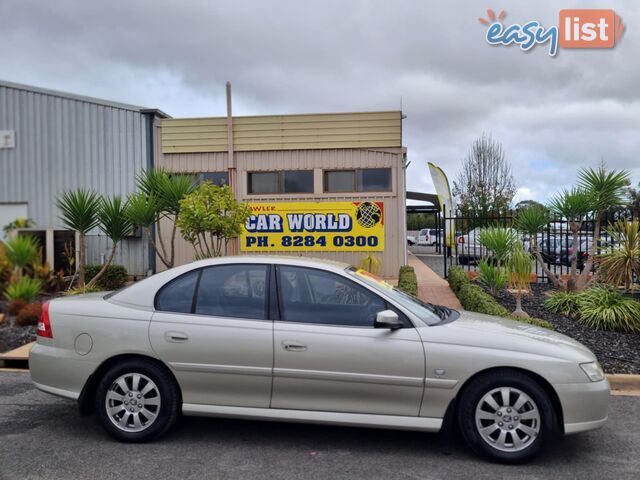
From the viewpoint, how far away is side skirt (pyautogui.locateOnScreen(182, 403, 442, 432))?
3906 millimetres

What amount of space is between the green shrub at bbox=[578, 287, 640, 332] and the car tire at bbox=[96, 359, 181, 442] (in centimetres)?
646

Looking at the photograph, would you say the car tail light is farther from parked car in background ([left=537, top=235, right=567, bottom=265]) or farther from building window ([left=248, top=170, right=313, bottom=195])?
parked car in background ([left=537, top=235, right=567, bottom=265])

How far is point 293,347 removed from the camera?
4.00 metres

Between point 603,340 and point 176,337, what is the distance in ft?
19.4

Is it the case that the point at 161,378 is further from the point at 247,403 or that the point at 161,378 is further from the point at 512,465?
the point at 512,465

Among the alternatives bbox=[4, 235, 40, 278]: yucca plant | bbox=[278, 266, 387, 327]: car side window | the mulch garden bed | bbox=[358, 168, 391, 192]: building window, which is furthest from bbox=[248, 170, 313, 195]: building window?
bbox=[278, 266, 387, 327]: car side window

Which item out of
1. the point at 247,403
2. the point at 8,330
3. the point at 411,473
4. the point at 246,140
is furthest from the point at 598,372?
the point at 246,140

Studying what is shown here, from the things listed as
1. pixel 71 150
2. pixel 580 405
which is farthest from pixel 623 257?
pixel 71 150

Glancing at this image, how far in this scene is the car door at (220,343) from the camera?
405cm

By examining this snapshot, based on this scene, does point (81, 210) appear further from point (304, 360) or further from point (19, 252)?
point (304, 360)

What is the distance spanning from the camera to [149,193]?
10125mm

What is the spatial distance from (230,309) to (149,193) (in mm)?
6573

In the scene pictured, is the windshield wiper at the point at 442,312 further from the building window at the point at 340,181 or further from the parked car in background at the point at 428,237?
the parked car in background at the point at 428,237

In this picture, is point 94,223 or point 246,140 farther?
point 246,140
